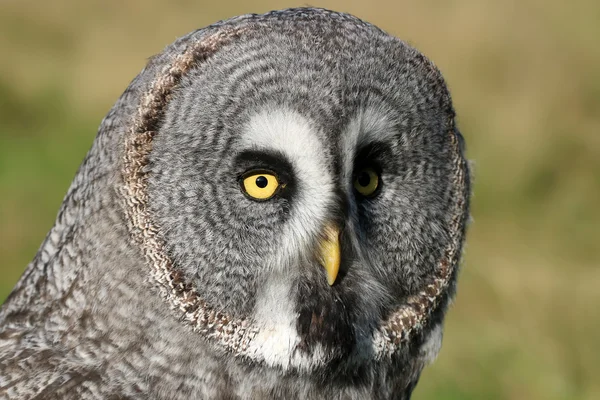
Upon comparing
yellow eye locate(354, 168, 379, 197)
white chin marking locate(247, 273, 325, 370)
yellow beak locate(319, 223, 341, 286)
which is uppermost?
yellow eye locate(354, 168, 379, 197)

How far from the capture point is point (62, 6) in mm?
7926

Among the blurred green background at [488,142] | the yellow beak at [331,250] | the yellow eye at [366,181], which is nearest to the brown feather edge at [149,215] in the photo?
the yellow beak at [331,250]

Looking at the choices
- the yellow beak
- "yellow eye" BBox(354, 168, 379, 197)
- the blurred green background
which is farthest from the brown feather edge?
the blurred green background

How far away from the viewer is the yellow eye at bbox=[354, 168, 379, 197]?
1.76 metres

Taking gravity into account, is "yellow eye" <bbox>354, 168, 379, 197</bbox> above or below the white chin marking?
above

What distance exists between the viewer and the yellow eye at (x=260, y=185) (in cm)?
168

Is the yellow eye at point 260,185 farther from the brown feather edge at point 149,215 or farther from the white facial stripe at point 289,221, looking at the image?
the brown feather edge at point 149,215

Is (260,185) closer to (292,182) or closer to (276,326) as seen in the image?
(292,182)

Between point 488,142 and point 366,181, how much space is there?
153 inches

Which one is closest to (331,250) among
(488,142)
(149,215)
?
(149,215)

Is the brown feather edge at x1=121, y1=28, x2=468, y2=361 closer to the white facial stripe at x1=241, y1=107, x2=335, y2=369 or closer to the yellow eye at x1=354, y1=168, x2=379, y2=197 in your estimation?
the white facial stripe at x1=241, y1=107, x2=335, y2=369

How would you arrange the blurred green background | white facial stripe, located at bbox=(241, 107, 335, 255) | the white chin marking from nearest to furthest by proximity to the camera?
white facial stripe, located at bbox=(241, 107, 335, 255), the white chin marking, the blurred green background

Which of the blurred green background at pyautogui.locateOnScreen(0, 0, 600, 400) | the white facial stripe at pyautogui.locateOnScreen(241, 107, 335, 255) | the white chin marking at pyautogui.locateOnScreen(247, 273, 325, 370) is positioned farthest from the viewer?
the blurred green background at pyautogui.locateOnScreen(0, 0, 600, 400)

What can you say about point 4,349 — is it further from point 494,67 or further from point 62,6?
point 62,6
